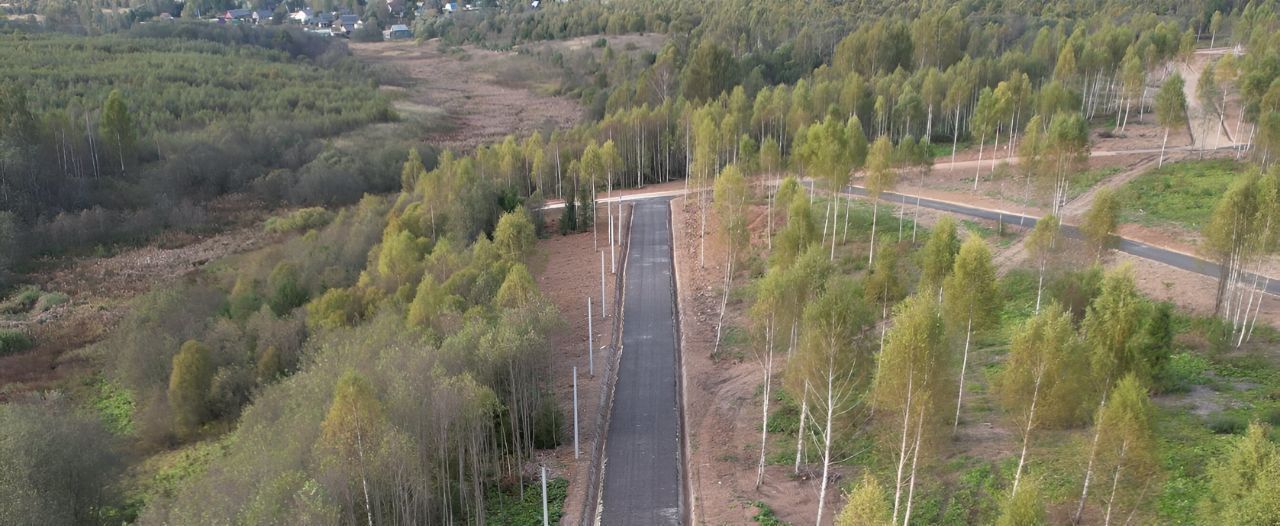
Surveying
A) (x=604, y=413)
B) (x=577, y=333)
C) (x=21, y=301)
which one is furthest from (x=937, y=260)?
(x=21, y=301)

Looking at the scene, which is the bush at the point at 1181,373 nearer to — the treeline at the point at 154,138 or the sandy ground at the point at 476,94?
the treeline at the point at 154,138

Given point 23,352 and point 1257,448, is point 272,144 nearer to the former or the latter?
point 23,352

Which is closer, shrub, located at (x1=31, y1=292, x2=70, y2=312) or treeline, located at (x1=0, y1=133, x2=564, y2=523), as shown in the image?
treeline, located at (x1=0, y1=133, x2=564, y2=523)

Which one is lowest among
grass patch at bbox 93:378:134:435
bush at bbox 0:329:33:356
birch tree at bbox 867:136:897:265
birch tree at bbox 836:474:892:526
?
grass patch at bbox 93:378:134:435

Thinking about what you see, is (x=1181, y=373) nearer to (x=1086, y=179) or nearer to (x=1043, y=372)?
(x=1043, y=372)

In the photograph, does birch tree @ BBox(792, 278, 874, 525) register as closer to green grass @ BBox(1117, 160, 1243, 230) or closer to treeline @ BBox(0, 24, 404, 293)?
green grass @ BBox(1117, 160, 1243, 230)

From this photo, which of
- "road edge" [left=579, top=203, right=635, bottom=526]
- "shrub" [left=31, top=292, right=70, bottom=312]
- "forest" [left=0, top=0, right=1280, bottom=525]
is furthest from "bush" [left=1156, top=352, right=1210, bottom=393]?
"shrub" [left=31, top=292, right=70, bottom=312]

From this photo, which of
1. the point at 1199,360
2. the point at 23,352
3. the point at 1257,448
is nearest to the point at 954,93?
the point at 1199,360

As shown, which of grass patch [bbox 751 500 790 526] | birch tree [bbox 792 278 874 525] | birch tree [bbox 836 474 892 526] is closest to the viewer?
birch tree [bbox 836 474 892 526]
